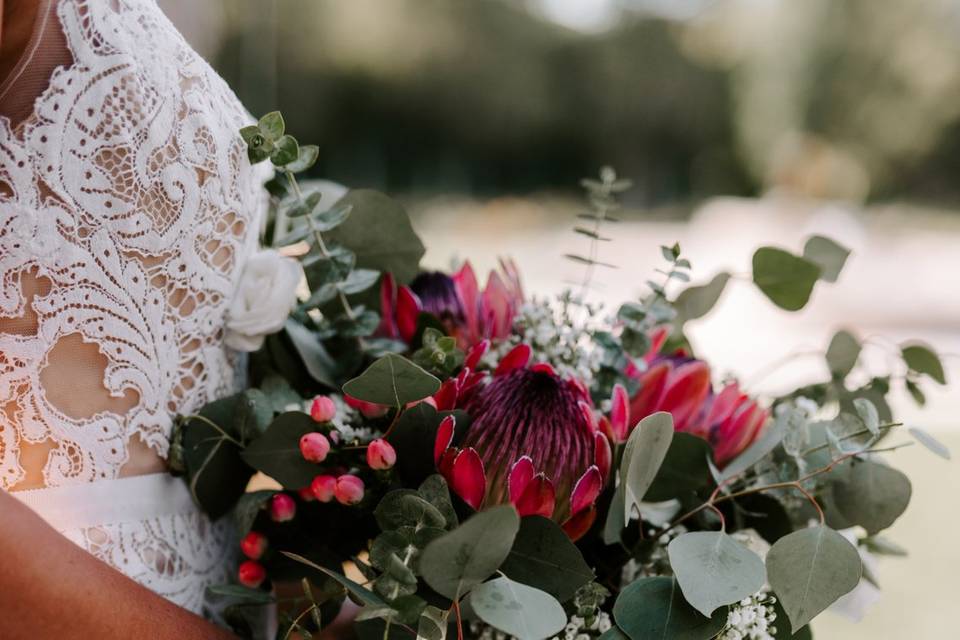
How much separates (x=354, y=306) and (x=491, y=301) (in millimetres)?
118

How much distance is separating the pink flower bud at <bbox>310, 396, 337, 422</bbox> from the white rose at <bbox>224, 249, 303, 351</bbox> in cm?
8

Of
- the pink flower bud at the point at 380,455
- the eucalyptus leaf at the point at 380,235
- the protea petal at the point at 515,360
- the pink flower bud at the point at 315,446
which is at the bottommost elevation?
the pink flower bud at the point at 315,446

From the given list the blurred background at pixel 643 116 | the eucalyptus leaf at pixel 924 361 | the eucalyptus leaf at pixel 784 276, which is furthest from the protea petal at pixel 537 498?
the blurred background at pixel 643 116

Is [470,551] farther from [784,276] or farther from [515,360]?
[784,276]

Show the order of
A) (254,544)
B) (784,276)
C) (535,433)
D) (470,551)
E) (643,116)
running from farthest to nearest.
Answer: (643,116)
(784,276)
(254,544)
(535,433)
(470,551)

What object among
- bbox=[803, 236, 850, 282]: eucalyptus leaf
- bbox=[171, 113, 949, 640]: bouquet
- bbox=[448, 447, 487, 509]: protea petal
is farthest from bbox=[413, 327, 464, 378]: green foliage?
bbox=[803, 236, 850, 282]: eucalyptus leaf

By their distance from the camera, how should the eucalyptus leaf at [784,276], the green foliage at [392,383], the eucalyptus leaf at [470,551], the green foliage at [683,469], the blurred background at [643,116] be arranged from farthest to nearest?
the blurred background at [643,116] → the eucalyptus leaf at [784,276] → the green foliage at [683,469] → the green foliage at [392,383] → the eucalyptus leaf at [470,551]

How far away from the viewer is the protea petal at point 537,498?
56 centimetres

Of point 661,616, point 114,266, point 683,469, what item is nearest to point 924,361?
point 683,469

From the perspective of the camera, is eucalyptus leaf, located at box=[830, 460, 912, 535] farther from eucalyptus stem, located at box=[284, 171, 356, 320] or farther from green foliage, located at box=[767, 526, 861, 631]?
eucalyptus stem, located at box=[284, 171, 356, 320]

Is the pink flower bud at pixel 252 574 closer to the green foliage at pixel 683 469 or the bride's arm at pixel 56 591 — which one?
the bride's arm at pixel 56 591

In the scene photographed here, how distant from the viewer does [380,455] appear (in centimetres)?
61

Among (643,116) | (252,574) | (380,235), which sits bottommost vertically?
(643,116)

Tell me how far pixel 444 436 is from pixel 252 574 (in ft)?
0.73
